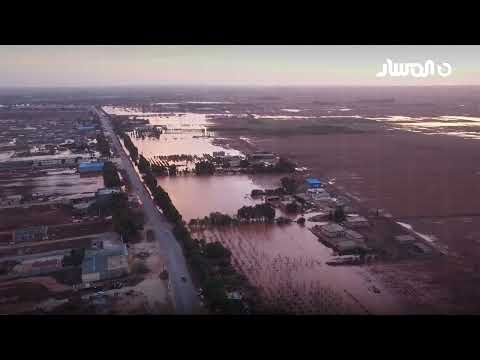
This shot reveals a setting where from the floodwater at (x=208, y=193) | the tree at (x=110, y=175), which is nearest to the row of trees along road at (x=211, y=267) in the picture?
the floodwater at (x=208, y=193)

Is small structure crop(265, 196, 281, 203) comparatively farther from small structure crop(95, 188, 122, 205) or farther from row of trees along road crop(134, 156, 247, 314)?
small structure crop(95, 188, 122, 205)

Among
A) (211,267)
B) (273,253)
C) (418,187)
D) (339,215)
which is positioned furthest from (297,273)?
(418,187)

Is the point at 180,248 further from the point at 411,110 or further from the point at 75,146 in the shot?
the point at 411,110

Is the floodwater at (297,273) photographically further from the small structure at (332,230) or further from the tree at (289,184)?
the tree at (289,184)

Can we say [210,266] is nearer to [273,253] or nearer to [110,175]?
[273,253]
